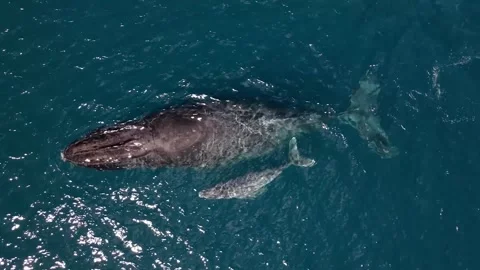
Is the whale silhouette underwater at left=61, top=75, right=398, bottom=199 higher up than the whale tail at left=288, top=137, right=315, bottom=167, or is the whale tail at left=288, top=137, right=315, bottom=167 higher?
the whale silhouette underwater at left=61, top=75, right=398, bottom=199

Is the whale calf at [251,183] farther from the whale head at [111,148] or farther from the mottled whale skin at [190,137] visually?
the whale head at [111,148]

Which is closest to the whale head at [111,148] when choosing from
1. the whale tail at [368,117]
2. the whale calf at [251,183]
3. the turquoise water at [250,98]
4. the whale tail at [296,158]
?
the turquoise water at [250,98]

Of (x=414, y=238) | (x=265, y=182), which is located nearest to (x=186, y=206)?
(x=265, y=182)

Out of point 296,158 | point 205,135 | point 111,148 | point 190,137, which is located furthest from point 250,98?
point 111,148

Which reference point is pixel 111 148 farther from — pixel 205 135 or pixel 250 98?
pixel 250 98

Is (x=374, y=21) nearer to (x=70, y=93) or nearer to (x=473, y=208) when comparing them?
(x=473, y=208)

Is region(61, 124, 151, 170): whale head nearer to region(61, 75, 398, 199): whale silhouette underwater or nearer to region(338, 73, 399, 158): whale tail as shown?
region(61, 75, 398, 199): whale silhouette underwater

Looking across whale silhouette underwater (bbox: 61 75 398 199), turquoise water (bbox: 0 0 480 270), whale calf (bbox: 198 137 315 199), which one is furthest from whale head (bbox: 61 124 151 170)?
whale calf (bbox: 198 137 315 199)
